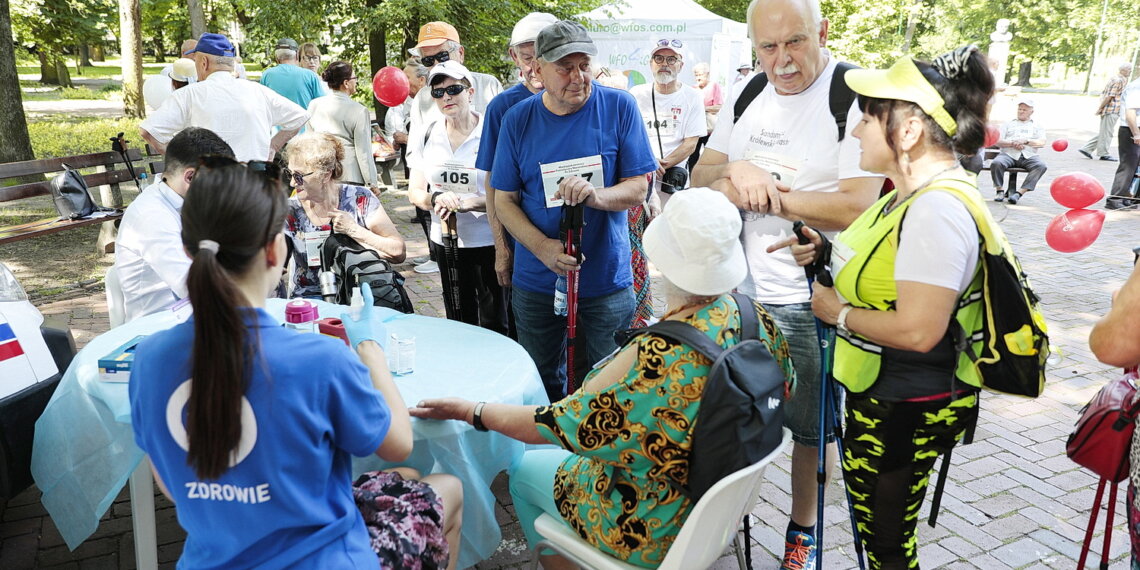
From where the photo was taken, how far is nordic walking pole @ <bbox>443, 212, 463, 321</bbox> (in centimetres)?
408

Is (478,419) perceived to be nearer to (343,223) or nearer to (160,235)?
(160,235)

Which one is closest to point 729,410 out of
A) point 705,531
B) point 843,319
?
Result: point 705,531

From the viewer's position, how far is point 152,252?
10.4 ft

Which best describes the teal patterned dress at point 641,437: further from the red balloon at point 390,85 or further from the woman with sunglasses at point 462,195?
the red balloon at point 390,85

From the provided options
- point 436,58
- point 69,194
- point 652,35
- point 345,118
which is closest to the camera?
point 436,58

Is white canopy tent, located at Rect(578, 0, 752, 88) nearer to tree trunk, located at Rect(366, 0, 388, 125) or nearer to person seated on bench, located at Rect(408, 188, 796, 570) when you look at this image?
tree trunk, located at Rect(366, 0, 388, 125)

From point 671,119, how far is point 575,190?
4.08 meters

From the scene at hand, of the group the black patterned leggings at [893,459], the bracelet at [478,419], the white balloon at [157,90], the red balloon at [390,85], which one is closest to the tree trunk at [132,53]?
the white balloon at [157,90]

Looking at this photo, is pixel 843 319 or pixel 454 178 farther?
pixel 454 178

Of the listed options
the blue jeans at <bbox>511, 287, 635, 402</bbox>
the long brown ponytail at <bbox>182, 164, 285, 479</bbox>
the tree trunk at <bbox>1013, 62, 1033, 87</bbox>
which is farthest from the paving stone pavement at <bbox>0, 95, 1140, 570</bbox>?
the tree trunk at <bbox>1013, 62, 1033, 87</bbox>

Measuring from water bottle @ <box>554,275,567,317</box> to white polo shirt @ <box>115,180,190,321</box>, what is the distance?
1501 millimetres

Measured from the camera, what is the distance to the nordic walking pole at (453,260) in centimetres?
408

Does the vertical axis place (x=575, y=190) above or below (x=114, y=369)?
above

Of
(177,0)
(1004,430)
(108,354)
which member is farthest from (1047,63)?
(108,354)
